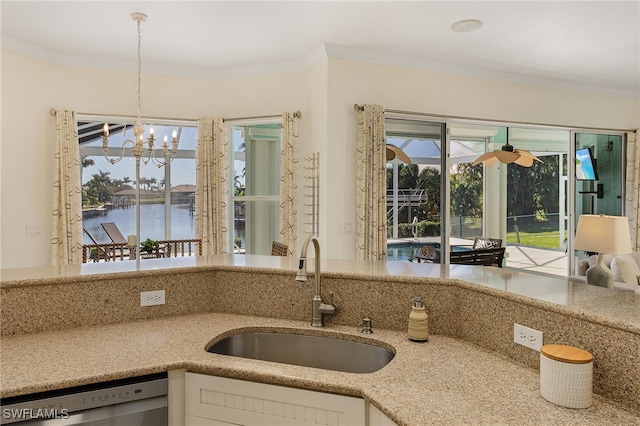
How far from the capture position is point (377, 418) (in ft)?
3.86

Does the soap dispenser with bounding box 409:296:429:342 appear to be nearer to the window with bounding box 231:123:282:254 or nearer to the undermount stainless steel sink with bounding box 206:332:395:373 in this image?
the undermount stainless steel sink with bounding box 206:332:395:373

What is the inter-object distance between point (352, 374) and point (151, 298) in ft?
3.44

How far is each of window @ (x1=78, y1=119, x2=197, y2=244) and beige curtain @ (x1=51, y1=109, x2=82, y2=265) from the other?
32 centimetres

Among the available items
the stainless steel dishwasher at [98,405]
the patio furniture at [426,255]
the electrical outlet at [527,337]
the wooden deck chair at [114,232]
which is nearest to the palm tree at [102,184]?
the wooden deck chair at [114,232]

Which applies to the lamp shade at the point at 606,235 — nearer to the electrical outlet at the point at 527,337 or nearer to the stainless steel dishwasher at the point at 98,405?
the electrical outlet at the point at 527,337

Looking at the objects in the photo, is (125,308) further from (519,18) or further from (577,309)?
(519,18)

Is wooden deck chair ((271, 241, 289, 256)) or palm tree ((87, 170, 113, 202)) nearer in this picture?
wooden deck chair ((271, 241, 289, 256))

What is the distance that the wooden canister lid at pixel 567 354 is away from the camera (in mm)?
1077

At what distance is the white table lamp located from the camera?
8.28 feet

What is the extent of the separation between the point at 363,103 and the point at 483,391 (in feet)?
11.4

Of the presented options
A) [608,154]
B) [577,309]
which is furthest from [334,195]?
[608,154]

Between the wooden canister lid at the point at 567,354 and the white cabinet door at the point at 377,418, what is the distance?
1.51ft

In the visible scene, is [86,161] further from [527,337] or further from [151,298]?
[527,337]

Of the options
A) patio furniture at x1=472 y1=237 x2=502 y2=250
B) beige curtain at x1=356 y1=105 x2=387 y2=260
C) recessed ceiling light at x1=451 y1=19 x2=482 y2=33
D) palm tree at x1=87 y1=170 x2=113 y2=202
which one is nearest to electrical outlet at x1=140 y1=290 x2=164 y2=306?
beige curtain at x1=356 y1=105 x2=387 y2=260
